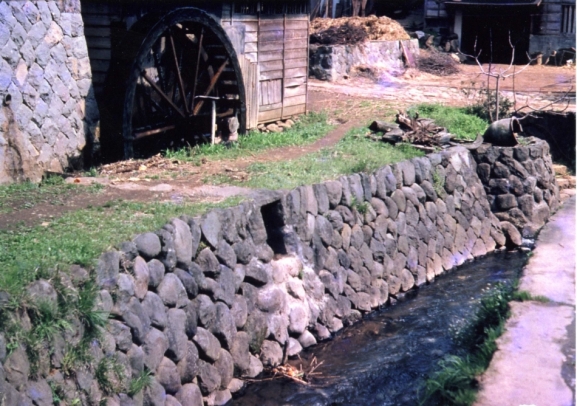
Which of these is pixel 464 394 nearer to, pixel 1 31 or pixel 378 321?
pixel 378 321

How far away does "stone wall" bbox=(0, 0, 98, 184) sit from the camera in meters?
9.08

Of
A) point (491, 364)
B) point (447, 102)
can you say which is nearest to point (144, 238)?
point (491, 364)

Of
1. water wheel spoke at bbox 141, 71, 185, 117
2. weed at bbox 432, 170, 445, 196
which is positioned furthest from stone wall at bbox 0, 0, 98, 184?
weed at bbox 432, 170, 445, 196

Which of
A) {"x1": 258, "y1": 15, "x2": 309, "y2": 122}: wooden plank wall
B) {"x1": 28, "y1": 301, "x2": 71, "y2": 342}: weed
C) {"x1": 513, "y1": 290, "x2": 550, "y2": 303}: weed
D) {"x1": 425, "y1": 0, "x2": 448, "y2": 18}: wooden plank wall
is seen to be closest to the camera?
{"x1": 28, "y1": 301, "x2": 71, "y2": 342}: weed

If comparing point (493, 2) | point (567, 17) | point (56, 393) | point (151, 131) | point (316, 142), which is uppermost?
point (493, 2)

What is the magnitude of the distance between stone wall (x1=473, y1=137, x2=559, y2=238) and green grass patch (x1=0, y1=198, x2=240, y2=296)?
22.3 feet

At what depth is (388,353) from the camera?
8.81 metres

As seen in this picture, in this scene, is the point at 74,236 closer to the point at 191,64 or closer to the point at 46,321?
the point at 46,321

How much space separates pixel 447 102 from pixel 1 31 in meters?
11.6

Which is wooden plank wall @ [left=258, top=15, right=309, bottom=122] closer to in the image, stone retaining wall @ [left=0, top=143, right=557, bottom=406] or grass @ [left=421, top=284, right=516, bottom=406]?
stone retaining wall @ [left=0, top=143, right=557, bottom=406]

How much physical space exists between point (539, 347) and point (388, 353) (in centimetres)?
422

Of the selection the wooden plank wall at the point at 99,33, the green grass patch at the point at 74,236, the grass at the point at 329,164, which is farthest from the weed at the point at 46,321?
the wooden plank wall at the point at 99,33

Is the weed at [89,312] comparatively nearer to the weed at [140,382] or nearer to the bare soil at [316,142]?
the weed at [140,382]

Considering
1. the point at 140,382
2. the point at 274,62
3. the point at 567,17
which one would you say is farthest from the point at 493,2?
the point at 140,382
